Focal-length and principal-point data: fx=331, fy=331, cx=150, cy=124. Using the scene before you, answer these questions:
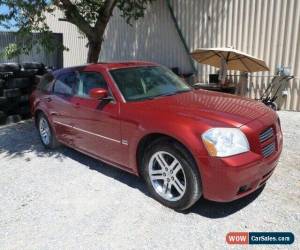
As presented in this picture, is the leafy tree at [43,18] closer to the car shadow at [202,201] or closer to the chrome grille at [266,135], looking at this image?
the car shadow at [202,201]

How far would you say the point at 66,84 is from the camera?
5.58 metres

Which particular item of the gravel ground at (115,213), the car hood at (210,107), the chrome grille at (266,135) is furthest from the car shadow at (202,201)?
the car hood at (210,107)

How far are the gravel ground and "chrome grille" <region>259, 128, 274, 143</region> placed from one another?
786 millimetres

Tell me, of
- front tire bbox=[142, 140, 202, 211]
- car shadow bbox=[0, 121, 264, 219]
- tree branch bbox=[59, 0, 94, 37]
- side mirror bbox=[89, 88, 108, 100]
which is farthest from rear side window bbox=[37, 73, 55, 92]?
front tire bbox=[142, 140, 202, 211]

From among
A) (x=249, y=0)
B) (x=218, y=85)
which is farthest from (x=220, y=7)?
(x=218, y=85)

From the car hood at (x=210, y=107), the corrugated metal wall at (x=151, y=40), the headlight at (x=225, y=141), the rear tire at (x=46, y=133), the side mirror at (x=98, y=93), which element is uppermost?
the corrugated metal wall at (x=151, y=40)

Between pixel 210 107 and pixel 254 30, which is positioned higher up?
pixel 254 30

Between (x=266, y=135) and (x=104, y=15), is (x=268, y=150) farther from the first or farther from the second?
(x=104, y=15)

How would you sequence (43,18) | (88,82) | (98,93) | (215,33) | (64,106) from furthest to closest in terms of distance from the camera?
(215,33)
(43,18)
(64,106)
(88,82)
(98,93)

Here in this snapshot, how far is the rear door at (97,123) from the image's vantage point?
4.28 m

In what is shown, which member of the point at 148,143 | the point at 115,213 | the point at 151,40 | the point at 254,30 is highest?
the point at 254,30

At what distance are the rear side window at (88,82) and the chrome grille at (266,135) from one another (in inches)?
85.4

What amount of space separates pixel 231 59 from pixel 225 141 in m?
5.66

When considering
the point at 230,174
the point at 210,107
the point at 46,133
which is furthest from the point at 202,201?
the point at 46,133
